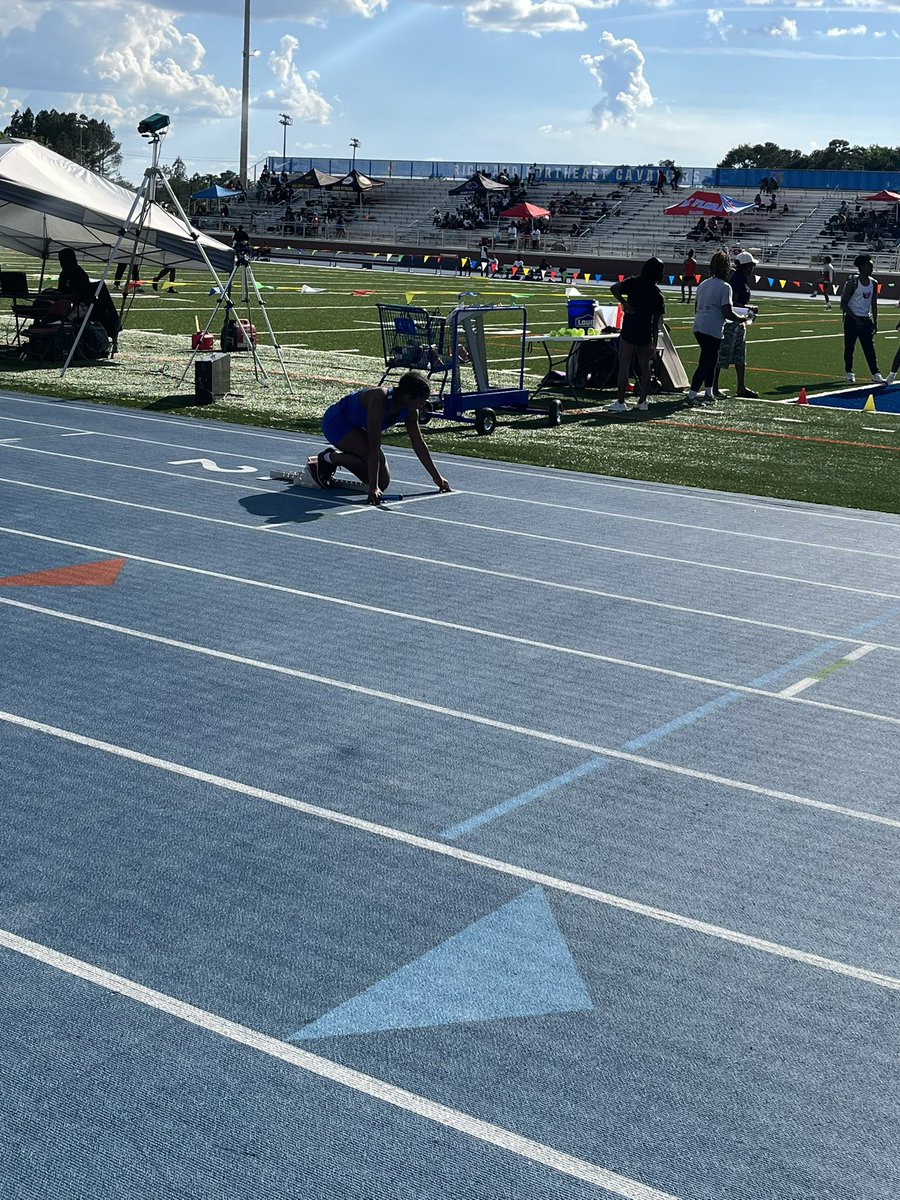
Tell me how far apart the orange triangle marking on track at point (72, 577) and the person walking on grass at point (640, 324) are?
954 cm

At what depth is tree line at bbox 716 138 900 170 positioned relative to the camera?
335ft

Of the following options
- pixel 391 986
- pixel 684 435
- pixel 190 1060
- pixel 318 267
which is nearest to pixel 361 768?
pixel 391 986

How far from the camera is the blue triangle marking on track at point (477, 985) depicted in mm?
4188

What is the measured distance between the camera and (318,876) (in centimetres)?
508

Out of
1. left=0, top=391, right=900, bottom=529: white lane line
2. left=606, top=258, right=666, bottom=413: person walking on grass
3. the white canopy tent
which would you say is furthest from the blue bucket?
left=0, top=391, right=900, bottom=529: white lane line

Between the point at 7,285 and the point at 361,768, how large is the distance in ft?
63.3

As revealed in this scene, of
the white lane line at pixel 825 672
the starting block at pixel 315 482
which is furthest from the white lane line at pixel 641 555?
the white lane line at pixel 825 672

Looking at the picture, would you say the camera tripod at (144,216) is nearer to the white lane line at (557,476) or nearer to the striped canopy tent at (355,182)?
the white lane line at (557,476)

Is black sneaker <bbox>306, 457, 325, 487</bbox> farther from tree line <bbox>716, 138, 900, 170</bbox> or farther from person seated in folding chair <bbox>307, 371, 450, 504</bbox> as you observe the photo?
tree line <bbox>716, 138, 900, 170</bbox>

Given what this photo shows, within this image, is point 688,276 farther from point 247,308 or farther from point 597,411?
point 597,411

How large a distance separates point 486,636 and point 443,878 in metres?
3.25

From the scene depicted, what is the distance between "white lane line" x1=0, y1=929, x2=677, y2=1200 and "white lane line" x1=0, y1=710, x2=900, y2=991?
1.36 metres

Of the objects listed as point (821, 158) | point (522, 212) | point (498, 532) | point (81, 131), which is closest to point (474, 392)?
point (498, 532)

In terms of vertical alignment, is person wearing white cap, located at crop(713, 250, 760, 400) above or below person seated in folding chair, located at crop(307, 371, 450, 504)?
above
